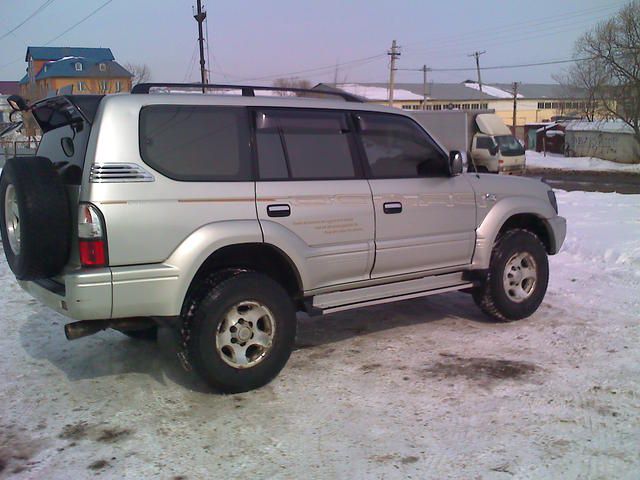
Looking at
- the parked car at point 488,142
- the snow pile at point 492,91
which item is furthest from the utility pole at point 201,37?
the snow pile at point 492,91

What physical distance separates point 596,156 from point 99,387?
Answer: 41.2m

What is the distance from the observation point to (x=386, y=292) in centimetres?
500

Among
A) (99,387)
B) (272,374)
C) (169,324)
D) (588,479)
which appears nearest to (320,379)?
(272,374)

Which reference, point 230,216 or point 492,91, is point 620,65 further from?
point 492,91

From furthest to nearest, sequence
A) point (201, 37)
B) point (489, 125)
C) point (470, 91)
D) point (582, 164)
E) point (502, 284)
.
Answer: point (470, 91)
point (582, 164)
point (201, 37)
point (489, 125)
point (502, 284)

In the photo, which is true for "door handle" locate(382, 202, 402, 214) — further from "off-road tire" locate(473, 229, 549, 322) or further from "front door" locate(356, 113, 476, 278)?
"off-road tire" locate(473, 229, 549, 322)

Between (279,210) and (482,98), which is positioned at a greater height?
(482,98)

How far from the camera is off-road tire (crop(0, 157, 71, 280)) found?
12.3ft

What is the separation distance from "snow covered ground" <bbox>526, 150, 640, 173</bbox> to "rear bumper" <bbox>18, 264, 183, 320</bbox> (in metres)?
33.2

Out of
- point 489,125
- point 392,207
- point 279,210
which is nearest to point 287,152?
point 279,210

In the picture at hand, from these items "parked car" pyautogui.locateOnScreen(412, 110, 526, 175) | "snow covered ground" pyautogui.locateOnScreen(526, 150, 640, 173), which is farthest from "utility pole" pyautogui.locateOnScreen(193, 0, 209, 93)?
"snow covered ground" pyautogui.locateOnScreen(526, 150, 640, 173)

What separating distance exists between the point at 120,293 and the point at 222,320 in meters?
0.69

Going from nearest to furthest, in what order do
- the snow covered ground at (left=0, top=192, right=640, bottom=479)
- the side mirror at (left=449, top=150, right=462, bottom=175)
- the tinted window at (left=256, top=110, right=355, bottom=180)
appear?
the snow covered ground at (left=0, top=192, right=640, bottom=479), the tinted window at (left=256, top=110, right=355, bottom=180), the side mirror at (left=449, top=150, right=462, bottom=175)

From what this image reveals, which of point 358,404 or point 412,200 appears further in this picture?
point 412,200
